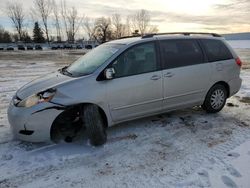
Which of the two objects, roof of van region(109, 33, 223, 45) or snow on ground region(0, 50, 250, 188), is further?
roof of van region(109, 33, 223, 45)

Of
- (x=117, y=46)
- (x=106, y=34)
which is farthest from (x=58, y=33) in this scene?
(x=117, y=46)

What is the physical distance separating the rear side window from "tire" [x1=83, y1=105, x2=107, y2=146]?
265 centimetres

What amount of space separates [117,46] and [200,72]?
1735mm

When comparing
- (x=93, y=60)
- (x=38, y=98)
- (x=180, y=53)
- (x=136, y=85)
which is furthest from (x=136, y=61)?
(x=38, y=98)

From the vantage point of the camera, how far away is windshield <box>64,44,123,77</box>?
413 cm

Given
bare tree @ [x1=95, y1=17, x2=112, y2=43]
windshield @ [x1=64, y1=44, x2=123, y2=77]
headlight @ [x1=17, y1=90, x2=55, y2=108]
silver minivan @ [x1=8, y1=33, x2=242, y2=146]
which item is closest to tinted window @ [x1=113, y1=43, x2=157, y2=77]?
silver minivan @ [x1=8, y1=33, x2=242, y2=146]

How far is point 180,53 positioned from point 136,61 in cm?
100

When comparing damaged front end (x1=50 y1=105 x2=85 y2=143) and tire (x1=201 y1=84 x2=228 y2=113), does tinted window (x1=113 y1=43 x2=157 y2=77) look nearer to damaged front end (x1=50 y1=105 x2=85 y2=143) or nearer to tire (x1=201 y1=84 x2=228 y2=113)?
damaged front end (x1=50 y1=105 x2=85 y2=143)

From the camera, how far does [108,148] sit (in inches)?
151

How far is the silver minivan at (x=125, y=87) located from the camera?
12.1ft

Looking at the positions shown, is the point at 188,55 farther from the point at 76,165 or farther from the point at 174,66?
the point at 76,165

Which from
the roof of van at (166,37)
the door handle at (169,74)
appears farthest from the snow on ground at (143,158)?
the roof of van at (166,37)

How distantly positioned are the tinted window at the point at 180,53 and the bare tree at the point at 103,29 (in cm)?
6003

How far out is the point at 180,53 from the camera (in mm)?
4707
